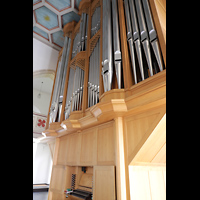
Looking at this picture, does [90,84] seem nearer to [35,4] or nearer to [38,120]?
[35,4]

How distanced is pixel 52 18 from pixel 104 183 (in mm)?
6477

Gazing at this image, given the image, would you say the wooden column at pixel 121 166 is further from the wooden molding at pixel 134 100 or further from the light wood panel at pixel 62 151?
the light wood panel at pixel 62 151

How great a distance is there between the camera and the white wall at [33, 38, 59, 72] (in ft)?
22.9

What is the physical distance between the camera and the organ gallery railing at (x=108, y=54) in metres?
2.57

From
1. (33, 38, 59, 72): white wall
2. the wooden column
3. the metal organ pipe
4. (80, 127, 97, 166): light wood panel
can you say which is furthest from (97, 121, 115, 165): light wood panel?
(33, 38, 59, 72): white wall

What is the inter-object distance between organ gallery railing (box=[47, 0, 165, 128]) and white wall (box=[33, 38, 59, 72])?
2.00m

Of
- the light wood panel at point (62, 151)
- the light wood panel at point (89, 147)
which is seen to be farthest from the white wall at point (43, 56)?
the light wood panel at point (89, 147)

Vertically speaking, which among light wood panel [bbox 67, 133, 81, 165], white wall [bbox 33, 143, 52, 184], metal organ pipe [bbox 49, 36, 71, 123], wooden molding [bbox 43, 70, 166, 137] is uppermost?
metal organ pipe [bbox 49, 36, 71, 123]

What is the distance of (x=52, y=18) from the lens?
21.3 feet

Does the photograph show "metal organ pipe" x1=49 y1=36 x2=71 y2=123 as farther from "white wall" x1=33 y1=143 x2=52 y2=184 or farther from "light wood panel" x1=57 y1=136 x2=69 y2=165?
"white wall" x1=33 y1=143 x2=52 y2=184

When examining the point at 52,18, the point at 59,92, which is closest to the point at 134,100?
the point at 59,92

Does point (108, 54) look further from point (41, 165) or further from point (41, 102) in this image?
point (41, 102)

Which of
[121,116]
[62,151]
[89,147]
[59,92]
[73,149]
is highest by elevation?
[59,92]
